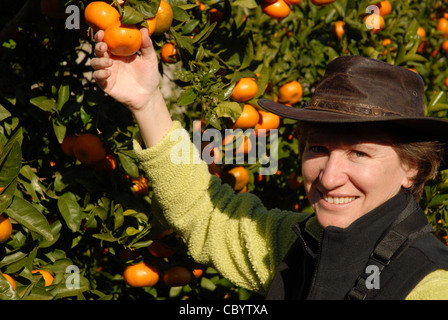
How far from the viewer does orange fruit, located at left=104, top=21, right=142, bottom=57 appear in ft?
4.09

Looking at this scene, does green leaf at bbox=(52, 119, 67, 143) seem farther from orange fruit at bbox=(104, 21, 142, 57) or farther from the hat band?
the hat band

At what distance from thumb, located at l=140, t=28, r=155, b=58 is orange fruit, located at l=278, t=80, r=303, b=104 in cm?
85

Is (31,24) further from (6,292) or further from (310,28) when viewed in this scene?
(310,28)

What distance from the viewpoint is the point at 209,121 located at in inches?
64.1

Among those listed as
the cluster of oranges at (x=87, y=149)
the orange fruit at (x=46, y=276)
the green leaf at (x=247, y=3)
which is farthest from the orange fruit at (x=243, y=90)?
the orange fruit at (x=46, y=276)

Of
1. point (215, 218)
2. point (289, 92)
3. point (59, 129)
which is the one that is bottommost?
point (215, 218)

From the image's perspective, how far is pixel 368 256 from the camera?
3.73 feet

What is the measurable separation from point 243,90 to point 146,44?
513mm

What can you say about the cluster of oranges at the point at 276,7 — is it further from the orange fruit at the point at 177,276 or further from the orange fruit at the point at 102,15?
the orange fruit at the point at 177,276

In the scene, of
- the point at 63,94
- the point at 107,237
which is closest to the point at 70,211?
the point at 107,237

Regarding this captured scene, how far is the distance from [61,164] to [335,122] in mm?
1048

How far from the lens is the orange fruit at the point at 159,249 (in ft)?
5.87

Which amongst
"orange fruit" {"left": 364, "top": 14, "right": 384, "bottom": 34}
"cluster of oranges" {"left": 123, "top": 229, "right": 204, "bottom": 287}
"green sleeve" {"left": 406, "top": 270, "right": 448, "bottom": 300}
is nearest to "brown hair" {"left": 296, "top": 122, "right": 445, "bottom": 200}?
"green sleeve" {"left": 406, "top": 270, "right": 448, "bottom": 300}

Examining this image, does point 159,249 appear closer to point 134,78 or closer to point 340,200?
point 134,78
